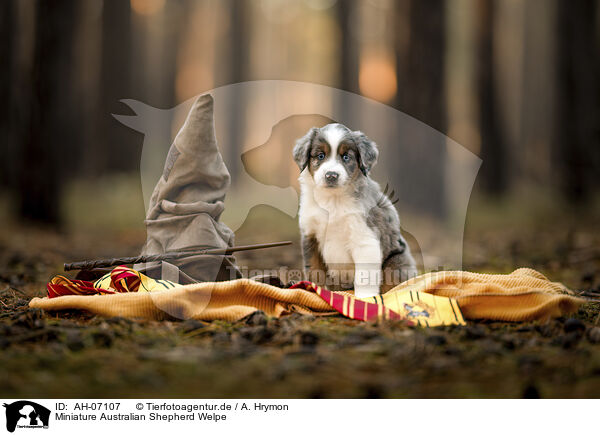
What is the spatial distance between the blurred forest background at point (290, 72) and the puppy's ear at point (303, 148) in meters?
1.55

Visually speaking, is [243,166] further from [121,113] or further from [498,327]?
[498,327]

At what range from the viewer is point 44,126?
11125 millimetres

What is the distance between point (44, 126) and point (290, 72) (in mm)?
27221

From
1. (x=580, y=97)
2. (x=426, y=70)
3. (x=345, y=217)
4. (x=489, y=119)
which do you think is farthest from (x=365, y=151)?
(x=489, y=119)

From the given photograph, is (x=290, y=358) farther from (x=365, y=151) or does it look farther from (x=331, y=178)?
(x=365, y=151)

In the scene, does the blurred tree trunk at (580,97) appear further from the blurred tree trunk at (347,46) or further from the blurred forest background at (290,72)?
the blurred tree trunk at (347,46)

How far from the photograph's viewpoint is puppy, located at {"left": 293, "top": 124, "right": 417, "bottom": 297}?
4352mm

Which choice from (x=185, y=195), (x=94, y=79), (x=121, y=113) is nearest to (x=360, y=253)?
(x=185, y=195)

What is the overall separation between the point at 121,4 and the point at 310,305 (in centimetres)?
1996

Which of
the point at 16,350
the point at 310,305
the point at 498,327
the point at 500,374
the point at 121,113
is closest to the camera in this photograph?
the point at 500,374

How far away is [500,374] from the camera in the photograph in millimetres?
2674
